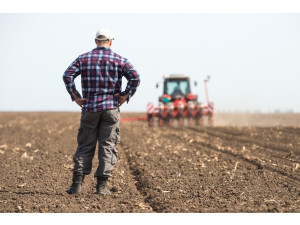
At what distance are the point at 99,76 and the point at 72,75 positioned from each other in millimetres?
322

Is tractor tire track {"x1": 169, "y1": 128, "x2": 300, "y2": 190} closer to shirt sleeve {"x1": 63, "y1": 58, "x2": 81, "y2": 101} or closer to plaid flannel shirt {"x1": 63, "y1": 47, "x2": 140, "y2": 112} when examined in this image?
plaid flannel shirt {"x1": 63, "y1": 47, "x2": 140, "y2": 112}

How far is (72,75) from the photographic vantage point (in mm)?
5039

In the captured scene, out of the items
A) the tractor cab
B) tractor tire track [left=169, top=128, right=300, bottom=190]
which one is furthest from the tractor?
tractor tire track [left=169, top=128, right=300, bottom=190]

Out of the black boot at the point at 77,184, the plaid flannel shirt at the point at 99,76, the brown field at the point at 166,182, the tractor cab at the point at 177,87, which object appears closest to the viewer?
the brown field at the point at 166,182

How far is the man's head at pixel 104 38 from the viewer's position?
16.4 ft

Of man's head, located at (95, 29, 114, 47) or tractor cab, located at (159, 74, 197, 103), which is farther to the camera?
tractor cab, located at (159, 74, 197, 103)

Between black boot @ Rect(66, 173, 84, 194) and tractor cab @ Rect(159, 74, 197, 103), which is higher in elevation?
tractor cab @ Rect(159, 74, 197, 103)

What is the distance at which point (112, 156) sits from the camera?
519 centimetres

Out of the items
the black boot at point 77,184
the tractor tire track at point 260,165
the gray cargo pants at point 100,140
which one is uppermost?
the gray cargo pants at point 100,140

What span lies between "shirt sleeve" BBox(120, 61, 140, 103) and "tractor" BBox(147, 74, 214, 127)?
14.6 m

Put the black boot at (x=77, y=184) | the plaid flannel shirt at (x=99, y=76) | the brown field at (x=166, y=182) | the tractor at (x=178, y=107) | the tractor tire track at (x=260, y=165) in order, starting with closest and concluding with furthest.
A: the brown field at (x=166, y=182) → the plaid flannel shirt at (x=99, y=76) → the black boot at (x=77, y=184) → the tractor tire track at (x=260, y=165) → the tractor at (x=178, y=107)

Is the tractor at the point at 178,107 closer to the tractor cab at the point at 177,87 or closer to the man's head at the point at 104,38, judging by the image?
the tractor cab at the point at 177,87

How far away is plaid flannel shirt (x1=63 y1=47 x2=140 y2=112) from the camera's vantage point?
5004mm

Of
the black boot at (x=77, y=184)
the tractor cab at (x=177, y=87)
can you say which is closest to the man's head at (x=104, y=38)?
the black boot at (x=77, y=184)
